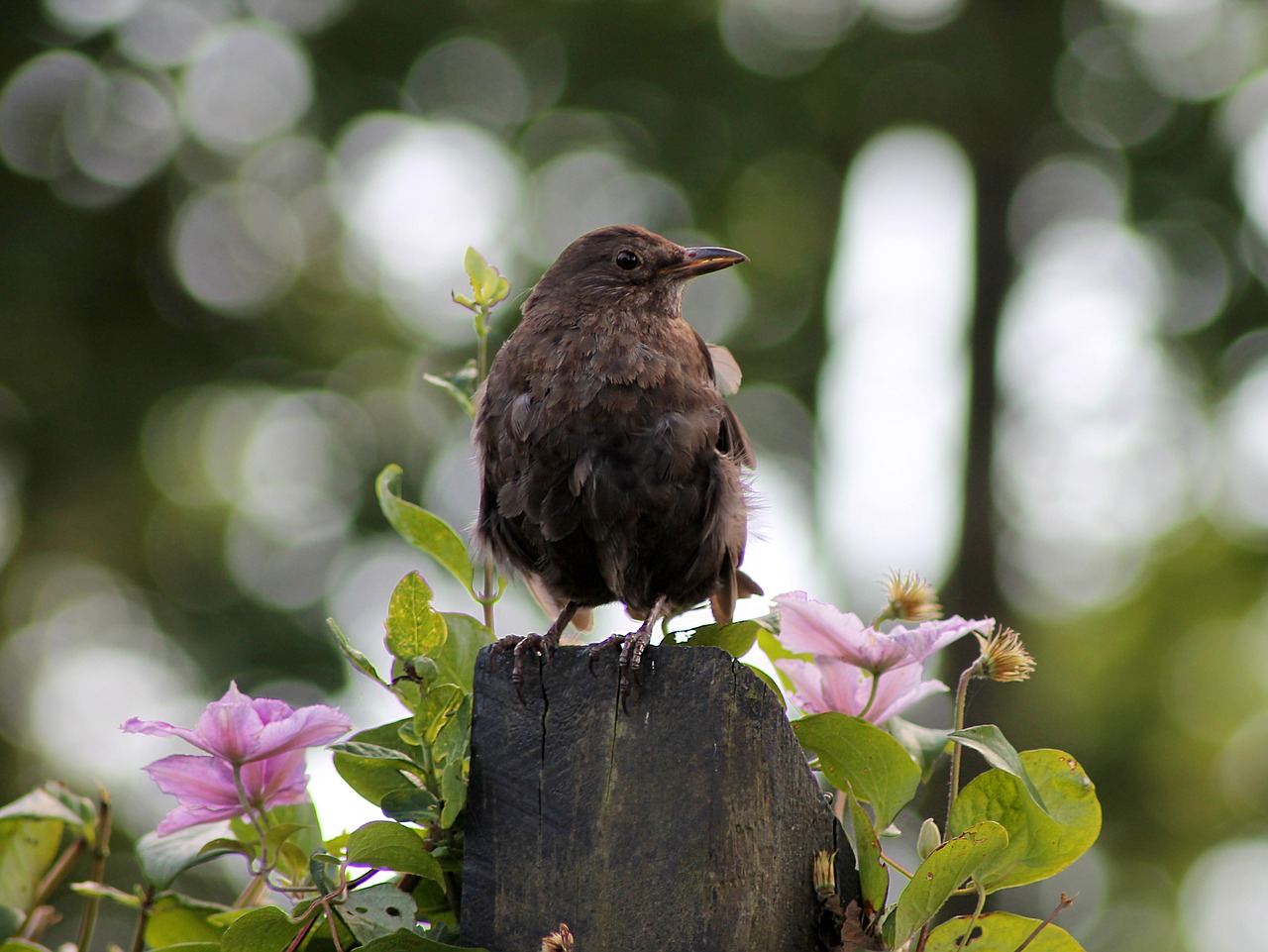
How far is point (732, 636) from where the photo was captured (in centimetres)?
208

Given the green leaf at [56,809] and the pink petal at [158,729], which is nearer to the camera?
the pink petal at [158,729]

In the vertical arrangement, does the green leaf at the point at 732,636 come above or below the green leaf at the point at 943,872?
above

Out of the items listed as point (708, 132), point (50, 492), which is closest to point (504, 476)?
point (708, 132)

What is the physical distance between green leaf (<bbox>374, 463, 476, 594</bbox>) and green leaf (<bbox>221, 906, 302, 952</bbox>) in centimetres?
63

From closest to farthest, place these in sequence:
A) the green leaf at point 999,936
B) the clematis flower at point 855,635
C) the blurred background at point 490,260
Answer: the green leaf at point 999,936 < the clematis flower at point 855,635 < the blurred background at point 490,260

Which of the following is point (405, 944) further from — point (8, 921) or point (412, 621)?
point (8, 921)

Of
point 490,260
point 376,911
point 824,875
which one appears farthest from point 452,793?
point 490,260

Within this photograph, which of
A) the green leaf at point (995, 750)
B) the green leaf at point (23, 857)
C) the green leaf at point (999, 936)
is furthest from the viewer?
the green leaf at point (23, 857)

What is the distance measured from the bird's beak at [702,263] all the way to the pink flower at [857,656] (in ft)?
6.02

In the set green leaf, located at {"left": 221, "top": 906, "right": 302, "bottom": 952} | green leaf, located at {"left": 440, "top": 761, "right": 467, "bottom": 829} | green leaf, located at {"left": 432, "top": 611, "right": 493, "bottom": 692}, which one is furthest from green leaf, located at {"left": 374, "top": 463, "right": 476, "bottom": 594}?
green leaf, located at {"left": 221, "top": 906, "right": 302, "bottom": 952}

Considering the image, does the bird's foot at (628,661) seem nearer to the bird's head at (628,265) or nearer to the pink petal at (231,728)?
the pink petal at (231,728)

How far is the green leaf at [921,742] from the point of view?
6.37 ft

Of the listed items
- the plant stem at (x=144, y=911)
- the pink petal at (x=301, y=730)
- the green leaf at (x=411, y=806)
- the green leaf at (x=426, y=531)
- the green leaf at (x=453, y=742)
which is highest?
the green leaf at (x=426, y=531)

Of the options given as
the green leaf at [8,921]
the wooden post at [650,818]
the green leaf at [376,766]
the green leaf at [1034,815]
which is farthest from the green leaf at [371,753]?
the green leaf at [1034,815]
